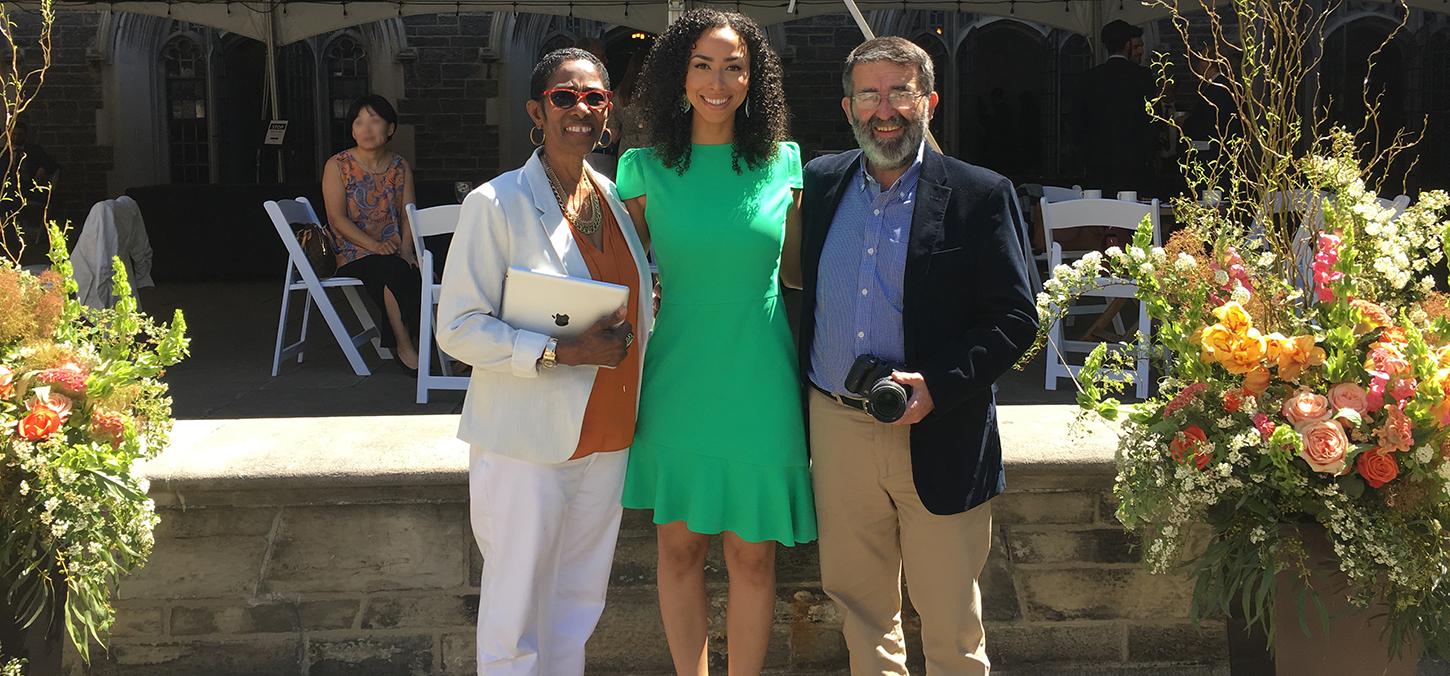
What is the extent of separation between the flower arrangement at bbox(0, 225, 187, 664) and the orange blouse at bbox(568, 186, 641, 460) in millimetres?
934

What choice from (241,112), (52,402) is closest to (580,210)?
(52,402)

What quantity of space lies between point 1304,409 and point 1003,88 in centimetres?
1337

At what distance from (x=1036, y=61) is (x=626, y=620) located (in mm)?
12992

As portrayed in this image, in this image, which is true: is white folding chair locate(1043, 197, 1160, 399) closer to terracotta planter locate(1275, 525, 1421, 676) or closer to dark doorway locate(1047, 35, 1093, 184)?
terracotta planter locate(1275, 525, 1421, 676)

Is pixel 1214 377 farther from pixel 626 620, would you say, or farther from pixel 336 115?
pixel 336 115

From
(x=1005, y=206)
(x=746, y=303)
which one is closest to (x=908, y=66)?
(x=1005, y=206)

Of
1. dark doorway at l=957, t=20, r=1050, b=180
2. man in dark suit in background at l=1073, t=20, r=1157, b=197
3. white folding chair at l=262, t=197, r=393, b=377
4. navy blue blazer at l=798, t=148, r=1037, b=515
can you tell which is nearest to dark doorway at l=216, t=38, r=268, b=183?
dark doorway at l=957, t=20, r=1050, b=180

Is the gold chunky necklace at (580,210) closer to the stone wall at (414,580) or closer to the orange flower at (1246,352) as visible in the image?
the stone wall at (414,580)

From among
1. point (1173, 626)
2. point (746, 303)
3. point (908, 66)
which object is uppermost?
point (908, 66)

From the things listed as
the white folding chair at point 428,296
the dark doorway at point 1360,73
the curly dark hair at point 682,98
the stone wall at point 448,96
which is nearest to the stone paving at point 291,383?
the white folding chair at point 428,296

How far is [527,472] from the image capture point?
8.75 ft

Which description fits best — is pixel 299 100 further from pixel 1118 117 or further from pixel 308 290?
pixel 1118 117

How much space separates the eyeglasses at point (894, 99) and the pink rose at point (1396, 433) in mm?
1018

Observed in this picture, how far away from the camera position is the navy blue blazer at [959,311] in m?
2.56
